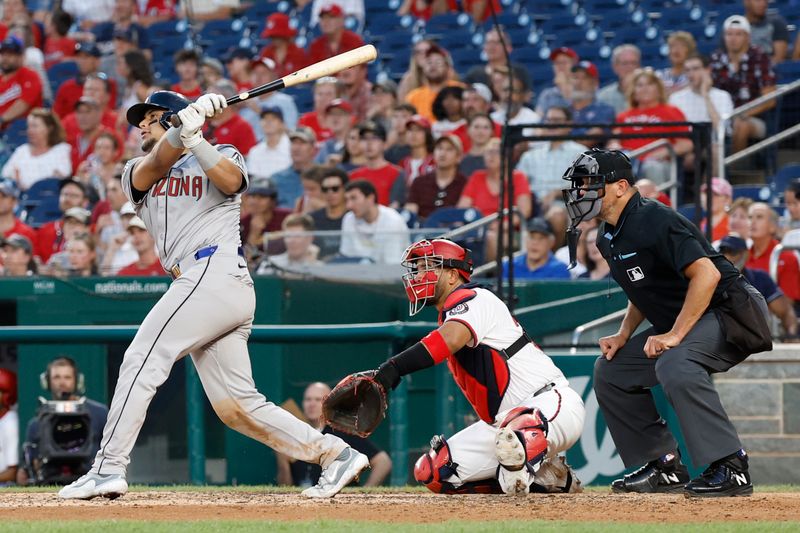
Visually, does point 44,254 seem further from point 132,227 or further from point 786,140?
point 786,140

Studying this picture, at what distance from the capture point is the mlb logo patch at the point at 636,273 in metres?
5.79

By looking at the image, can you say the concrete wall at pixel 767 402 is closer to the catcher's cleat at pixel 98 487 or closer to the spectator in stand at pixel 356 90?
the catcher's cleat at pixel 98 487

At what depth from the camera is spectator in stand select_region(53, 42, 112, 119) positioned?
1456 centimetres

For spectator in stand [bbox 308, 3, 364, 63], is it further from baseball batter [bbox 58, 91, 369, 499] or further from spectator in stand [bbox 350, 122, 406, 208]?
baseball batter [bbox 58, 91, 369, 499]

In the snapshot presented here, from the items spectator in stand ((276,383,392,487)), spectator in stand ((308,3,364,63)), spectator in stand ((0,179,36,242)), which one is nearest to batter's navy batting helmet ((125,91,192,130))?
spectator in stand ((276,383,392,487))

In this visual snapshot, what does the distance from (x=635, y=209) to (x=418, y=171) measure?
5.48 meters

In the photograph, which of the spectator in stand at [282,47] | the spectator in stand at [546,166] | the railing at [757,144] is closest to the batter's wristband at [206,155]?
the spectator in stand at [546,166]

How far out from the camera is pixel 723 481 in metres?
5.60

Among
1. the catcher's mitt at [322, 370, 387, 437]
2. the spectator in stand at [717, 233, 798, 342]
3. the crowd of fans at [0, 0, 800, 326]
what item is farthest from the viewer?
the crowd of fans at [0, 0, 800, 326]

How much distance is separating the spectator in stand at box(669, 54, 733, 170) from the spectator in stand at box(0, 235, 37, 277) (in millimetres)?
5217

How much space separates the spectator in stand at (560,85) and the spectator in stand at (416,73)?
1126mm

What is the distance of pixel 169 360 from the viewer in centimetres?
545

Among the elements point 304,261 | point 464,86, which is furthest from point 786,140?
point 304,261

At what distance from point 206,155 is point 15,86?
33.0 ft
